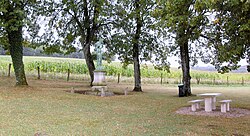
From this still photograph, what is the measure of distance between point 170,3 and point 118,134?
544 cm

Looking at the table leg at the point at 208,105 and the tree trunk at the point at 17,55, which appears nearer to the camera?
the table leg at the point at 208,105

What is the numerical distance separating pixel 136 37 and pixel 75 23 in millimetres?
5304

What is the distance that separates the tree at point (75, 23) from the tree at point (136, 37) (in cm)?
120

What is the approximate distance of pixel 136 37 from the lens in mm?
22094

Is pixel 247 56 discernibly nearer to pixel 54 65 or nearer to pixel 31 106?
pixel 31 106

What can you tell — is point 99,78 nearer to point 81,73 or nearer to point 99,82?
point 99,82

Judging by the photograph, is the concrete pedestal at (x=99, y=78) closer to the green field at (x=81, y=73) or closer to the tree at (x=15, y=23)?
the tree at (x=15, y=23)

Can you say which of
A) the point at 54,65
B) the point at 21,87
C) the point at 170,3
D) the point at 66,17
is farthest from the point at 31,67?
the point at 170,3

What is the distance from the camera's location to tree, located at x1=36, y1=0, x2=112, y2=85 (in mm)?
21922

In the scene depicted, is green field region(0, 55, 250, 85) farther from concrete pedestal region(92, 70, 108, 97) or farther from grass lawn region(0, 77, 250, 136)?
grass lawn region(0, 77, 250, 136)

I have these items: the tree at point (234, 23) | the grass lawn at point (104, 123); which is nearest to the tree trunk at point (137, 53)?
the grass lawn at point (104, 123)

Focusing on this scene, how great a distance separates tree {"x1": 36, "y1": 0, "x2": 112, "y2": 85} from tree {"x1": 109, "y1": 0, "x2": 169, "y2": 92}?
120 cm

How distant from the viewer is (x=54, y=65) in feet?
123

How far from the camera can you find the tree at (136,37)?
21.4 meters
